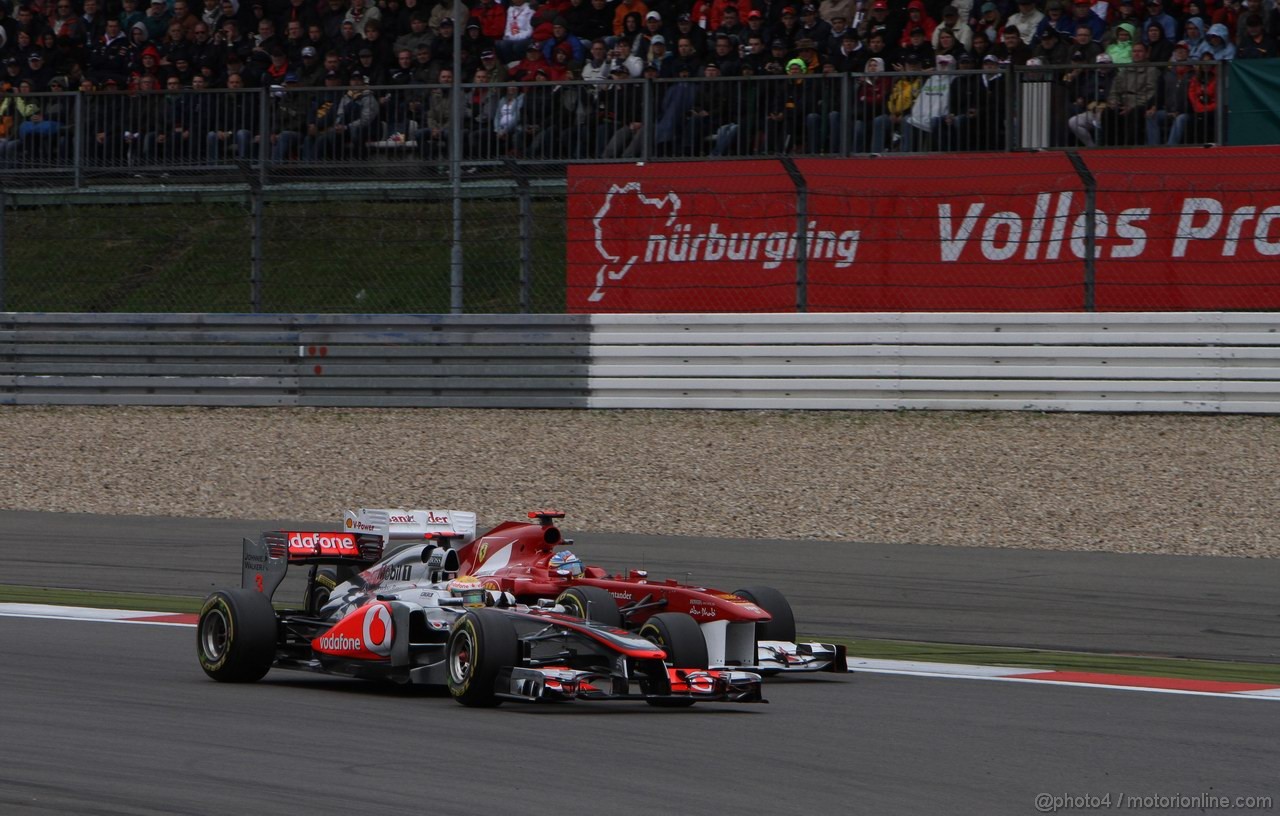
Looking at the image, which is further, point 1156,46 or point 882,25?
point 882,25

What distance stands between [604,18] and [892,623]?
11.8m

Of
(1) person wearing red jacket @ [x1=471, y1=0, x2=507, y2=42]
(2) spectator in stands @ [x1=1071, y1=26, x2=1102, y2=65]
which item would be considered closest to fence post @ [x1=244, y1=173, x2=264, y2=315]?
(1) person wearing red jacket @ [x1=471, y1=0, x2=507, y2=42]

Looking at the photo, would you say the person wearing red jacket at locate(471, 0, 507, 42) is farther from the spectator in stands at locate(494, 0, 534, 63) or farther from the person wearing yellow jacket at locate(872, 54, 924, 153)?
the person wearing yellow jacket at locate(872, 54, 924, 153)

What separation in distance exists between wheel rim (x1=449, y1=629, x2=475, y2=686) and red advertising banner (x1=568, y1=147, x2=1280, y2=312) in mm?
9114

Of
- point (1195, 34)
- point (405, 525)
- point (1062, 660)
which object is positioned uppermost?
point (1195, 34)

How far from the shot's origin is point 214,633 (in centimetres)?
824

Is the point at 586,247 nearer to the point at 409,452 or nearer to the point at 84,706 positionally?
the point at 409,452

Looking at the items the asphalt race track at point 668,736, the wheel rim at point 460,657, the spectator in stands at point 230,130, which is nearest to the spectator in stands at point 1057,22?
the spectator in stands at point 230,130

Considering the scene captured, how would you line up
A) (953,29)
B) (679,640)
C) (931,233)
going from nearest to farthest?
1. (679,640)
2. (931,233)
3. (953,29)

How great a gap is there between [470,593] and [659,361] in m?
8.63

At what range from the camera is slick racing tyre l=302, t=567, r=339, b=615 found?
343 inches

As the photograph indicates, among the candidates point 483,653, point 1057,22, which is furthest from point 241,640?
point 1057,22

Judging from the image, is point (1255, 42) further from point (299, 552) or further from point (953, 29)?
point (299, 552)

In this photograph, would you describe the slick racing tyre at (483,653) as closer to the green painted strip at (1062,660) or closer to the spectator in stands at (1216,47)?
the green painted strip at (1062,660)
